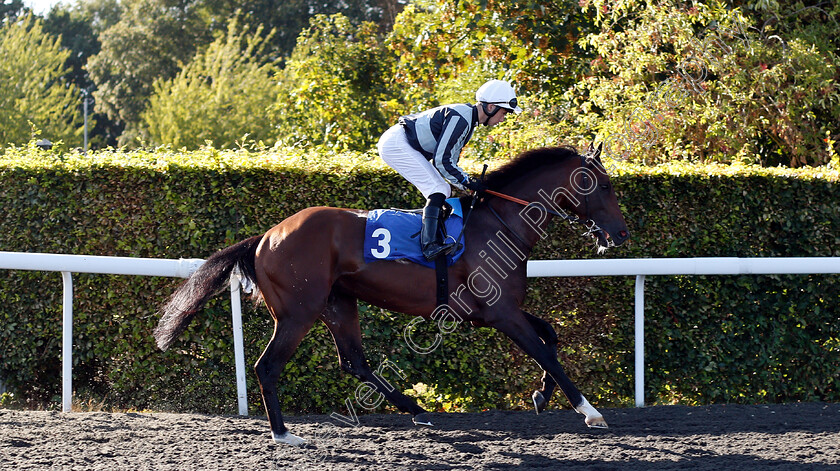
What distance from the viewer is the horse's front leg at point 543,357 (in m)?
4.11

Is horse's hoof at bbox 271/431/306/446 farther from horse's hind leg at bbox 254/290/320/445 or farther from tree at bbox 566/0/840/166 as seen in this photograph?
tree at bbox 566/0/840/166

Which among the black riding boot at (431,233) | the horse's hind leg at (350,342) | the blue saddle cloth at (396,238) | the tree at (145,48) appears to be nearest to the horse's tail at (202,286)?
the horse's hind leg at (350,342)

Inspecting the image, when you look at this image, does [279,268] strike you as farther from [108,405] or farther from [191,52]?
[191,52]

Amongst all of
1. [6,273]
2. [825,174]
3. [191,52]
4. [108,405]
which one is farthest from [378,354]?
[191,52]

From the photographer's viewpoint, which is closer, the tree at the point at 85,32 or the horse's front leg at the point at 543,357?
the horse's front leg at the point at 543,357

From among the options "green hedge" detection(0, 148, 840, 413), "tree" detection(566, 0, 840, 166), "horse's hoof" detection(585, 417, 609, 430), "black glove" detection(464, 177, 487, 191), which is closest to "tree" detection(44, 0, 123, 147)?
"tree" detection(566, 0, 840, 166)

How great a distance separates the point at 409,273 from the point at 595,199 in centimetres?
108

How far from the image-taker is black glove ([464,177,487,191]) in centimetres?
425

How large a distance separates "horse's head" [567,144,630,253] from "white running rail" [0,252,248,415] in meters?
1.92

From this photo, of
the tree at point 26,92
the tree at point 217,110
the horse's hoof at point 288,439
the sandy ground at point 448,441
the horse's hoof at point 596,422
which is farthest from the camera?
the tree at point 217,110

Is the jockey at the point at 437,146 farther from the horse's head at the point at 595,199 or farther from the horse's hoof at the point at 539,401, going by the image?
the horse's hoof at the point at 539,401

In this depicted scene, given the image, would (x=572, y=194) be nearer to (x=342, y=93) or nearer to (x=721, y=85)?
(x=721, y=85)

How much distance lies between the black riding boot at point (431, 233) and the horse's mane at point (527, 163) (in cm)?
44

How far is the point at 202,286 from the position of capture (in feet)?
14.0
